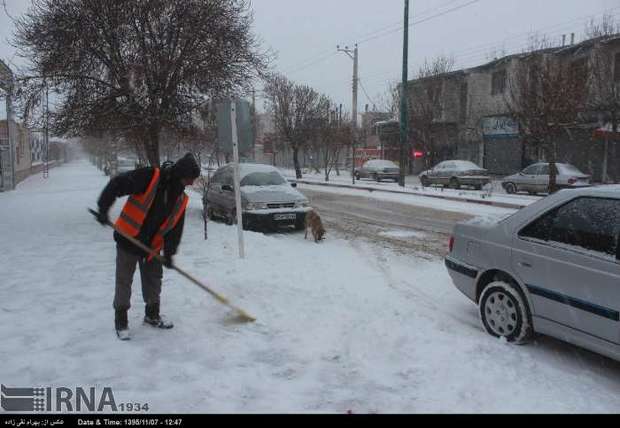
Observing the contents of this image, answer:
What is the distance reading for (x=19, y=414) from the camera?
3137 mm

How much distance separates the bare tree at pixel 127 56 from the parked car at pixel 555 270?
8.41 meters

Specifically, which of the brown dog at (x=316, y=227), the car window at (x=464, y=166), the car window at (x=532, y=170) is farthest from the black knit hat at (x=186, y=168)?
the car window at (x=464, y=166)

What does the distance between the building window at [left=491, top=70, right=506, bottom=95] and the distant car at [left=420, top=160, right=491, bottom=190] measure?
409 inches

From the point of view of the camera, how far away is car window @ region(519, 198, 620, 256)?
12.6 feet

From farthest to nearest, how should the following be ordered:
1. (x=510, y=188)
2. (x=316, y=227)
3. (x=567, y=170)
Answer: (x=510, y=188)
(x=567, y=170)
(x=316, y=227)

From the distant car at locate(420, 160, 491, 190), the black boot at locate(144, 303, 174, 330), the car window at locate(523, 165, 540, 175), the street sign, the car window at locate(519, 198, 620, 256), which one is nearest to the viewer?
the car window at locate(519, 198, 620, 256)

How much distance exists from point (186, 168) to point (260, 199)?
6.86m

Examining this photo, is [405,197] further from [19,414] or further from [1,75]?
[19,414]

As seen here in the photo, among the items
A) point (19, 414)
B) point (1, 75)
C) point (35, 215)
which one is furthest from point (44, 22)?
point (19, 414)

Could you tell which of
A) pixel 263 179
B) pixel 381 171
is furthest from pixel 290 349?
pixel 381 171

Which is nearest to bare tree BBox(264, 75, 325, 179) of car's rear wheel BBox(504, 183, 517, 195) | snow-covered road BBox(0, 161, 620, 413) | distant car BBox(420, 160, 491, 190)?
distant car BBox(420, 160, 491, 190)

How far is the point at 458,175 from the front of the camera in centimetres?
2423

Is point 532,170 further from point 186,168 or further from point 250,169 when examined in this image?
point 186,168

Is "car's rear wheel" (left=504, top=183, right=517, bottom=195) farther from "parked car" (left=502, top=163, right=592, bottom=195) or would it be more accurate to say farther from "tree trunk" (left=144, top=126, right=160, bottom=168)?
"tree trunk" (left=144, top=126, right=160, bottom=168)
